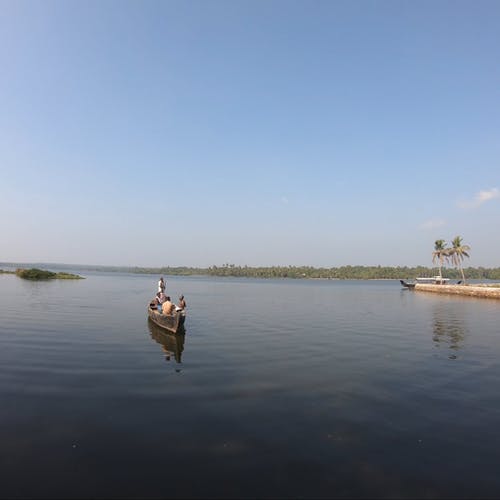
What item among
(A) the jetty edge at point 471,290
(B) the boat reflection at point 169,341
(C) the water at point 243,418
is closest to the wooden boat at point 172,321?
(B) the boat reflection at point 169,341

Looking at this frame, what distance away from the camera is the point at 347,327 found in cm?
3055

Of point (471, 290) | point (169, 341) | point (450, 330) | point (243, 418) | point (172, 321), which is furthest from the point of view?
point (471, 290)

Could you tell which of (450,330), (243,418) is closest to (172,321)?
(243,418)

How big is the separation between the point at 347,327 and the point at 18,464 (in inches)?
1036

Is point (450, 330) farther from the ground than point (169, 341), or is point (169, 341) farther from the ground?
point (450, 330)

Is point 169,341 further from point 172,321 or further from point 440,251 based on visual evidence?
point 440,251

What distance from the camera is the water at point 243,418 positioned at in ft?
25.5

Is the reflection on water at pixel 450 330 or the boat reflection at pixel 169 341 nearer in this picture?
the boat reflection at pixel 169 341

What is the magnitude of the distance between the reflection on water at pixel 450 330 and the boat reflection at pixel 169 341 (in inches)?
601

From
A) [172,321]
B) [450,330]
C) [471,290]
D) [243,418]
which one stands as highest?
[471,290]

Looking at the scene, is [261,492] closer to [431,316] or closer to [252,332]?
[252,332]

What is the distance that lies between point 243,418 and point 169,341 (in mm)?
12550

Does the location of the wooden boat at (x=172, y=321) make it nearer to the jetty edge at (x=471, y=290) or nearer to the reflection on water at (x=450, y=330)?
the reflection on water at (x=450, y=330)

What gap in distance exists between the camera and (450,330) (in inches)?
1174
